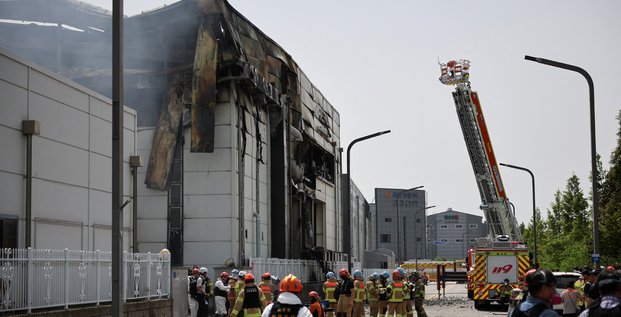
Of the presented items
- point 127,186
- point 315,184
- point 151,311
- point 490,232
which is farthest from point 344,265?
point 151,311

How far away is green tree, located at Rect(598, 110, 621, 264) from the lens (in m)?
44.1

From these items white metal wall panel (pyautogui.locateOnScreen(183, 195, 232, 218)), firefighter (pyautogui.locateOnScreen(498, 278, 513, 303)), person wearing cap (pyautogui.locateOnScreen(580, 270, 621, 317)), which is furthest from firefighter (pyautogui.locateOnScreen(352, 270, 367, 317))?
person wearing cap (pyautogui.locateOnScreen(580, 270, 621, 317))

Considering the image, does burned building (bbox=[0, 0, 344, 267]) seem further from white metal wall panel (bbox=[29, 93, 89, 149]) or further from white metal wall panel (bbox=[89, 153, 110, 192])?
white metal wall panel (bbox=[29, 93, 89, 149])

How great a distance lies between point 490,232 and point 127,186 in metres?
21.2

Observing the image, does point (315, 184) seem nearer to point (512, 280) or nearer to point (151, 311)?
point (512, 280)

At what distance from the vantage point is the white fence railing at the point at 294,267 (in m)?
36.0

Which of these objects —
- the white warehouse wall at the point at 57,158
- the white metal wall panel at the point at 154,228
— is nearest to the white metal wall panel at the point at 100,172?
the white warehouse wall at the point at 57,158

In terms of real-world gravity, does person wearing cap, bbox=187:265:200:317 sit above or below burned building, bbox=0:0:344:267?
below

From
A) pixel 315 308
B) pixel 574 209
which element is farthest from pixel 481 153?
pixel 315 308

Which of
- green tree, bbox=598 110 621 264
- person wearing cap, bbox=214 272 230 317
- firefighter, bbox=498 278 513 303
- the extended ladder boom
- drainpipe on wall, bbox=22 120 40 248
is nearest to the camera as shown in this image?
drainpipe on wall, bbox=22 120 40 248

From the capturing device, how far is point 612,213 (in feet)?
147

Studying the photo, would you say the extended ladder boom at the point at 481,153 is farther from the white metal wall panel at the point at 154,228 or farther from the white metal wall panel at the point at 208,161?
the white metal wall panel at the point at 154,228

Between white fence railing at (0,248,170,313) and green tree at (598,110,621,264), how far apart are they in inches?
1044

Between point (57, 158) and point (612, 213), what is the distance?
95.9 ft
